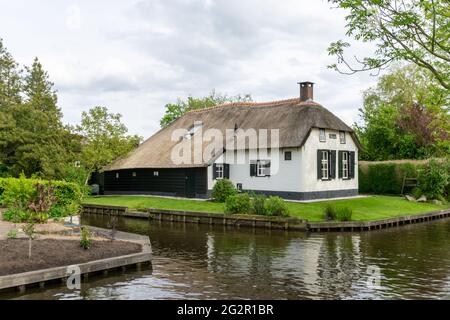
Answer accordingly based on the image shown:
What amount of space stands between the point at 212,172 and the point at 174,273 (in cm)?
1966

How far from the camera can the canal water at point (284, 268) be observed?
1161 cm

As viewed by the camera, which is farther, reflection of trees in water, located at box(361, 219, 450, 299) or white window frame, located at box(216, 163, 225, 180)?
white window frame, located at box(216, 163, 225, 180)

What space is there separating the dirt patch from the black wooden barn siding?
17.7 metres

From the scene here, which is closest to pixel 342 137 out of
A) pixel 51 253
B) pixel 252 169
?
pixel 252 169

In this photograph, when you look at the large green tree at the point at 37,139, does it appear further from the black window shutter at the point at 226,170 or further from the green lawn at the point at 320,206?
the black window shutter at the point at 226,170

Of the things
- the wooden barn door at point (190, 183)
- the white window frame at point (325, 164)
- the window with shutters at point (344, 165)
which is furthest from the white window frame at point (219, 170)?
the window with shutters at point (344, 165)

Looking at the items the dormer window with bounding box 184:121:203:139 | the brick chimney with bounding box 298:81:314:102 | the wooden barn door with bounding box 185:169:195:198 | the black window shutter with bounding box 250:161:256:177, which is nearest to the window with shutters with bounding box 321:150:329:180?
the brick chimney with bounding box 298:81:314:102

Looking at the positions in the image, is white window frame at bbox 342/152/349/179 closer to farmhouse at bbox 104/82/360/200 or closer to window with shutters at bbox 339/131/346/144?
farmhouse at bbox 104/82/360/200

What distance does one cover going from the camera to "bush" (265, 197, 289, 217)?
24219mm

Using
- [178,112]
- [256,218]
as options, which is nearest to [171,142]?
[256,218]

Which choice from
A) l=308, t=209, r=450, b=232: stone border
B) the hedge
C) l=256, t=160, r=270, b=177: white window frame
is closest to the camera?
l=308, t=209, r=450, b=232: stone border

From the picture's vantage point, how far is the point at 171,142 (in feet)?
125

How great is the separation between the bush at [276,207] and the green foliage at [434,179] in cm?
1377
